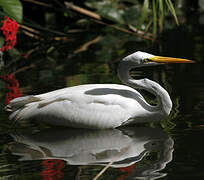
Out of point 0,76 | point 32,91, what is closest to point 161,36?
point 0,76

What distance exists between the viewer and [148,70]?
9.18m

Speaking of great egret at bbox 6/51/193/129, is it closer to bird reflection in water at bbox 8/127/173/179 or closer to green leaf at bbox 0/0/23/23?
bird reflection in water at bbox 8/127/173/179

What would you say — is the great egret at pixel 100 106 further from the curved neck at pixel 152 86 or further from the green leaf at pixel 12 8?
the green leaf at pixel 12 8

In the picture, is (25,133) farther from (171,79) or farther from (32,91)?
(171,79)

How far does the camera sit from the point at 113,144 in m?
5.39

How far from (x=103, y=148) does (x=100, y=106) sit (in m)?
0.63

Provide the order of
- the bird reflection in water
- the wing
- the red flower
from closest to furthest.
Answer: the bird reflection in water < the wing < the red flower

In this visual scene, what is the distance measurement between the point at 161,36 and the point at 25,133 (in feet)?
26.3

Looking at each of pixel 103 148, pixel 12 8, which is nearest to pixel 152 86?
pixel 103 148

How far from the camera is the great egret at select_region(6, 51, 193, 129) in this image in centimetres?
573

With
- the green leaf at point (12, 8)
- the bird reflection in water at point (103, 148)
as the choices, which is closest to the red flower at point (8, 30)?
the green leaf at point (12, 8)

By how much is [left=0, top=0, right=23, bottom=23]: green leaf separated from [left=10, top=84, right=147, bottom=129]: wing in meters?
2.79

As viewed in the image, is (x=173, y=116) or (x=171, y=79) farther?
(x=171, y=79)

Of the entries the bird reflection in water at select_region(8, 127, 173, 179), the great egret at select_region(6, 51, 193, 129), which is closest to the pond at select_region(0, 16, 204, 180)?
the bird reflection in water at select_region(8, 127, 173, 179)
